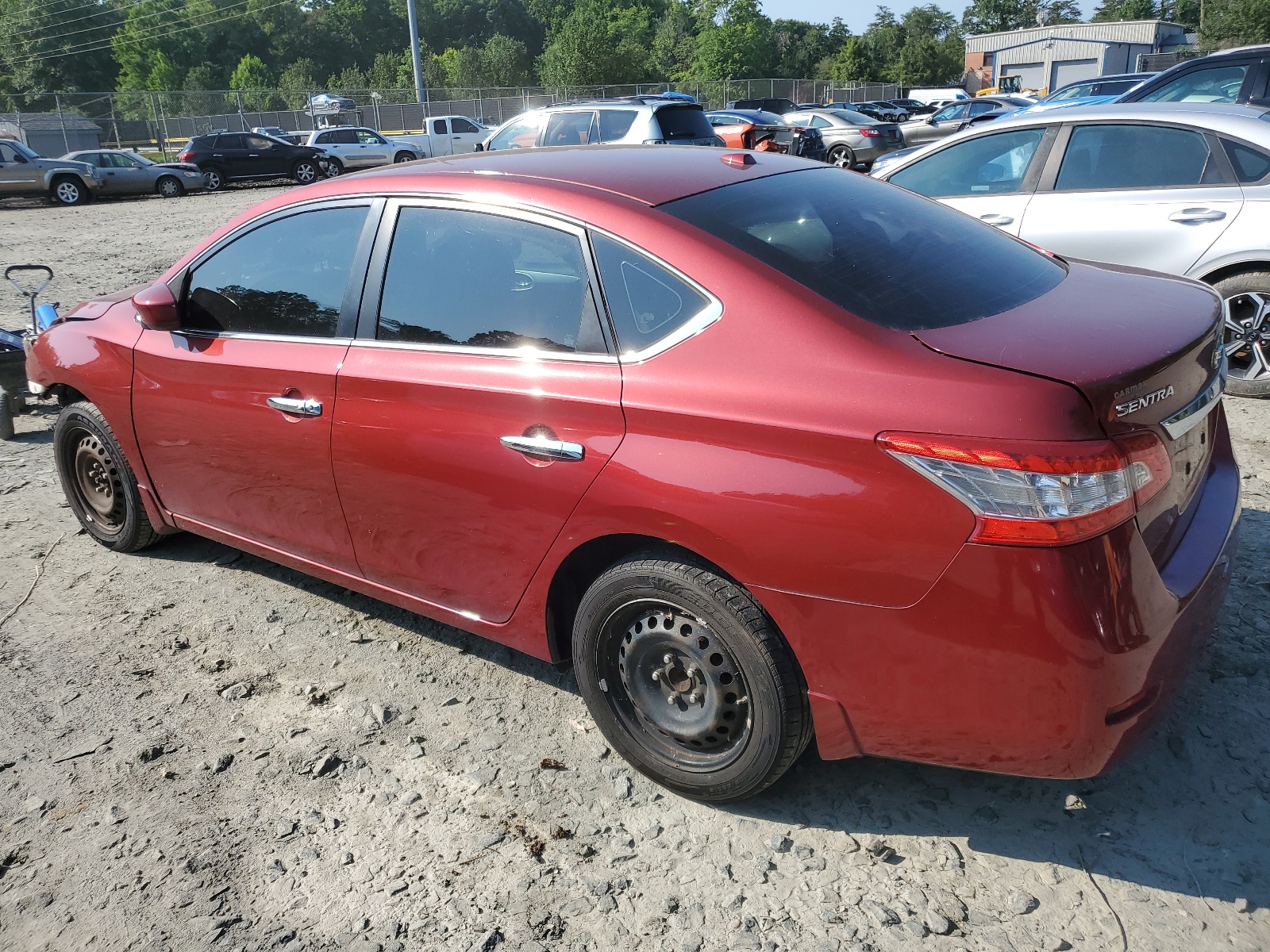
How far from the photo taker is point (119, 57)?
8000 centimetres

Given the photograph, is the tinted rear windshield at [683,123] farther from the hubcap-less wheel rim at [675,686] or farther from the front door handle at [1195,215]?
the hubcap-less wheel rim at [675,686]

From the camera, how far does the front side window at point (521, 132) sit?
1448 centimetres

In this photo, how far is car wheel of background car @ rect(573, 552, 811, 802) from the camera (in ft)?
8.29

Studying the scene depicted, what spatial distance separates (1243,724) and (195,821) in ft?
10.2

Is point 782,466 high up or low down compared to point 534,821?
Result: up

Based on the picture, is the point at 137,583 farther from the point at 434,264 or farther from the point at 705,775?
the point at 705,775

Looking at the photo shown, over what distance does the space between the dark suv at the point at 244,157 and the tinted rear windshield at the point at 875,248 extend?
88.8ft

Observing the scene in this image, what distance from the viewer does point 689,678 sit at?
108 inches

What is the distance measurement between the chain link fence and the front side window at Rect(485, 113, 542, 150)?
2812 cm

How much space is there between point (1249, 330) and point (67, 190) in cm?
2693

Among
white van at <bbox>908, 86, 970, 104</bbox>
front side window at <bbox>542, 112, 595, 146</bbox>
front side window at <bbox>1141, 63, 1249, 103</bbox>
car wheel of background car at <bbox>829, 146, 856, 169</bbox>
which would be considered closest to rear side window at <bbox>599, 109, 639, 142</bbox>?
front side window at <bbox>542, 112, 595, 146</bbox>

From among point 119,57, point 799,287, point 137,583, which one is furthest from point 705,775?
point 119,57

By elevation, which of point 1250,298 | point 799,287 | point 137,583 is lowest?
point 137,583

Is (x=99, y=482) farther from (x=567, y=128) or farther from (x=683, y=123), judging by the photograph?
(x=683, y=123)
